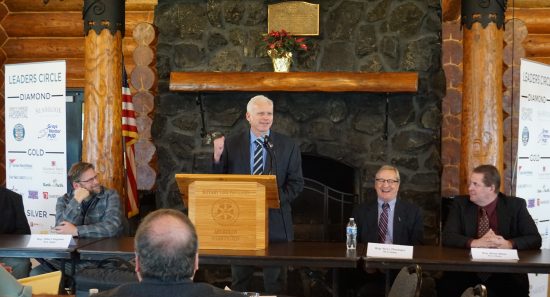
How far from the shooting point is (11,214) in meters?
5.06

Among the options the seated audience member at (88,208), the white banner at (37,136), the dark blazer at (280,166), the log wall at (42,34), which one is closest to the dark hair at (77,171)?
the seated audience member at (88,208)

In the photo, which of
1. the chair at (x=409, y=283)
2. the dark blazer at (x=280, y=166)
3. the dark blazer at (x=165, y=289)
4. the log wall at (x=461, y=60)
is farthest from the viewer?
the log wall at (x=461, y=60)

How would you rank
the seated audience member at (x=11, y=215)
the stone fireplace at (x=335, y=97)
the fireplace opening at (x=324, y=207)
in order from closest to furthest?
the seated audience member at (x=11, y=215)
the stone fireplace at (x=335, y=97)
the fireplace opening at (x=324, y=207)

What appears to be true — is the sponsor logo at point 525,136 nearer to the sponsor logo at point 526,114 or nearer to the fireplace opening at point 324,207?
the sponsor logo at point 526,114

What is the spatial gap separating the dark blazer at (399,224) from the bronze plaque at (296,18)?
225 cm

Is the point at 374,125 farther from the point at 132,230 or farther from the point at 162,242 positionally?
the point at 162,242

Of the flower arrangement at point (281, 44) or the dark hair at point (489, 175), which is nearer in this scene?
the dark hair at point (489, 175)

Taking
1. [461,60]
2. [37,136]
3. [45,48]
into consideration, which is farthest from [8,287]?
[45,48]

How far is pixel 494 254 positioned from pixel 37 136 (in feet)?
11.6

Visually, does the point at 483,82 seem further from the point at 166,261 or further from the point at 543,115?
the point at 166,261

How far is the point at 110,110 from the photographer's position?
6.04 m

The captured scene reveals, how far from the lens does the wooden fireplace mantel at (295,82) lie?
638cm

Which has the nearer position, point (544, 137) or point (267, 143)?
point (267, 143)

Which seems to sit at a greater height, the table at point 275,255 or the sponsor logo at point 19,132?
the sponsor logo at point 19,132
